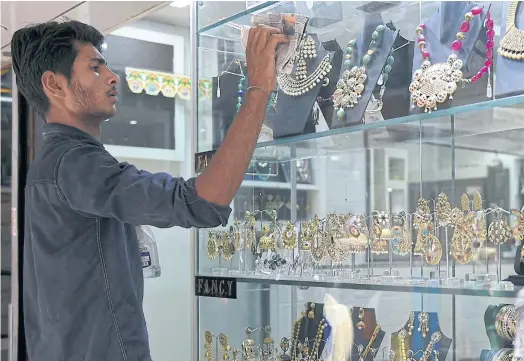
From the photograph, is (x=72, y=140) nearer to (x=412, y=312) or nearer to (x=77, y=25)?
(x=77, y=25)

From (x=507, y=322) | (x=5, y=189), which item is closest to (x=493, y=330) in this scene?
(x=507, y=322)

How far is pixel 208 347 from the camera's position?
1875 mm

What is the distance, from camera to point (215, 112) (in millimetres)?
1949

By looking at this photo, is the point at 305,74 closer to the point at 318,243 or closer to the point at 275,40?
the point at 318,243

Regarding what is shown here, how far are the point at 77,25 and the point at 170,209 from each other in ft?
1.65

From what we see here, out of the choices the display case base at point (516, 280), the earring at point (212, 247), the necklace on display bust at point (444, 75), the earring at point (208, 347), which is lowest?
the earring at point (208, 347)

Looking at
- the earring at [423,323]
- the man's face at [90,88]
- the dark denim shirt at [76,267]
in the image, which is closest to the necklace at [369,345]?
the earring at [423,323]

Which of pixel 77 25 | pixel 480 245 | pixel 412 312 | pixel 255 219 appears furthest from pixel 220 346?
pixel 77 25

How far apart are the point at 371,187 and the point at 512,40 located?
0.76 metres

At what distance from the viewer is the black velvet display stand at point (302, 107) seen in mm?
1683

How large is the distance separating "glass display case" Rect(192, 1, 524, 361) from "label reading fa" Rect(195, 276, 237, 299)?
10 mm

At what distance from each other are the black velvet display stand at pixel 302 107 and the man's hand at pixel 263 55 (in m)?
0.52

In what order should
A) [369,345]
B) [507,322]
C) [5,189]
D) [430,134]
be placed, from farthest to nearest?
[5,189], [430,134], [369,345], [507,322]

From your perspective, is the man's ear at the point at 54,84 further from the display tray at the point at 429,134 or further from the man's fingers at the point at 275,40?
the display tray at the point at 429,134
